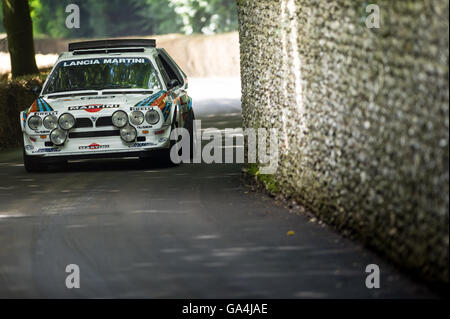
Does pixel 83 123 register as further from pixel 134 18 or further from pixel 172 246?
pixel 134 18

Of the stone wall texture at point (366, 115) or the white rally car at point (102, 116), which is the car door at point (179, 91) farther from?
the stone wall texture at point (366, 115)

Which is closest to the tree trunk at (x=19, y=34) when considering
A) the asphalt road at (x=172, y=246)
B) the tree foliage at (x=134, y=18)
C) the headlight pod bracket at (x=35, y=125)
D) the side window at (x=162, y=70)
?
the side window at (x=162, y=70)

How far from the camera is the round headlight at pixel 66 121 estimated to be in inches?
554

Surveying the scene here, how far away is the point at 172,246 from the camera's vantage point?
330 inches

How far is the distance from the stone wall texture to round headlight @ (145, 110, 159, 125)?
297cm

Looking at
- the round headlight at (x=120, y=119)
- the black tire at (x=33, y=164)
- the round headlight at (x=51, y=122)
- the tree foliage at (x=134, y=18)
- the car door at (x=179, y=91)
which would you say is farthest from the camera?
the tree foliage at (x=134, y=18)

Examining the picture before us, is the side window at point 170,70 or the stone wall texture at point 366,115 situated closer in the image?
the stone wall texture at point 366,115

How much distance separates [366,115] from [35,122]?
760cm

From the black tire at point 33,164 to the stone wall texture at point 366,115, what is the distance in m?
4.48

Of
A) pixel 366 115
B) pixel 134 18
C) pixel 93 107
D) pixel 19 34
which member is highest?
pixel 134 18

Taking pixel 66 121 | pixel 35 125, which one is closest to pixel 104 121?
pixel 66 121

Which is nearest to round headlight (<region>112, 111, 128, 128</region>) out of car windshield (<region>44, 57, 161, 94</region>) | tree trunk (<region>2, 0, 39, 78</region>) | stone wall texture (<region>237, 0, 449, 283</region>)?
car windshield (<region>44, 57, 161, 94</region>)

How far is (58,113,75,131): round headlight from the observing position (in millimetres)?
14062
